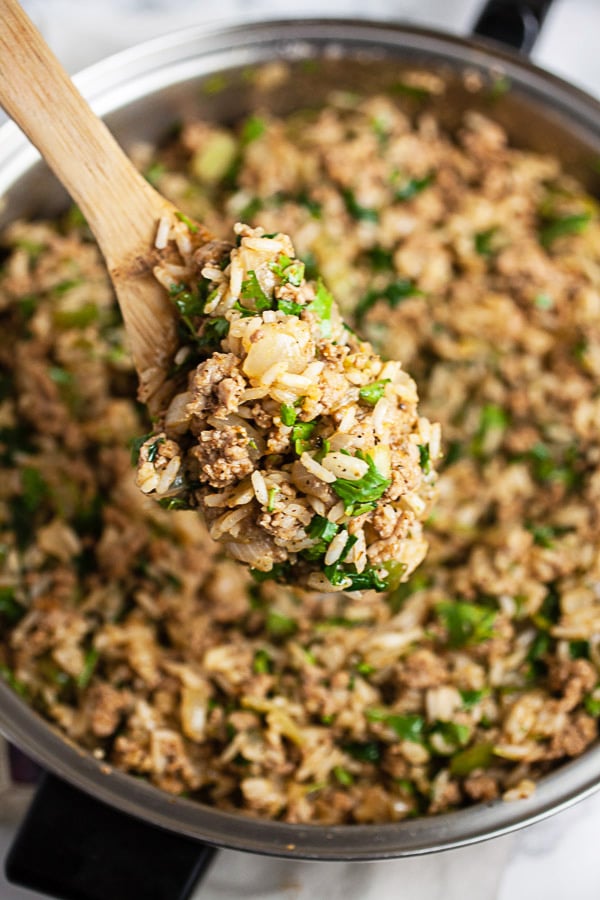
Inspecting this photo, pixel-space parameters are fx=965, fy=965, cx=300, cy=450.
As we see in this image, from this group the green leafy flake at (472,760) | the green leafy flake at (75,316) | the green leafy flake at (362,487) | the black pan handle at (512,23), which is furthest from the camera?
the black pan handle at (512,23)

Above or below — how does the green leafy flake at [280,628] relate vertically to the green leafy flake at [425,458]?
below

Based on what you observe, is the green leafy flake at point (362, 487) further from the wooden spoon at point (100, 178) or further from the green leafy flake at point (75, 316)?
the green leafy flake at point (75, 316)

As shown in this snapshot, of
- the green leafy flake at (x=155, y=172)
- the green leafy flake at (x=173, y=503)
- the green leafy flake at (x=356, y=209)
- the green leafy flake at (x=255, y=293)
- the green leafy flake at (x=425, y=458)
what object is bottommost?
the green leafy flake at (x=173, y=503)

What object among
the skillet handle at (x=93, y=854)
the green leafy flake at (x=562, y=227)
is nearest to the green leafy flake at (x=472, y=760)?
the skillet handle at (x=93, y=854)

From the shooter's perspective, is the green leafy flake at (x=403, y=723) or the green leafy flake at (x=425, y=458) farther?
the green leafy flake at (x=403, y=723)

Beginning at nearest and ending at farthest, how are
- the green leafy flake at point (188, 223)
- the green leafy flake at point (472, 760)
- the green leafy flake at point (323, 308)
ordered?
1. the green leafy flake at point (323, 308)
2. the green leafy flake at point (188, 223)
3. the green leafy flake at point (472, 760)

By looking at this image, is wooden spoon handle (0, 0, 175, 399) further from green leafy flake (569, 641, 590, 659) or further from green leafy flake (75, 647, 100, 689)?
green leafy flake (569, 641, 590, 659)

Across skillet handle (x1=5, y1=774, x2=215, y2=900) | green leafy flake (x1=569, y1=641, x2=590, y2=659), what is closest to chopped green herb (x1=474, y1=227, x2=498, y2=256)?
green leafy flake (x1=569, y1=641, x2=590, y2=659)
